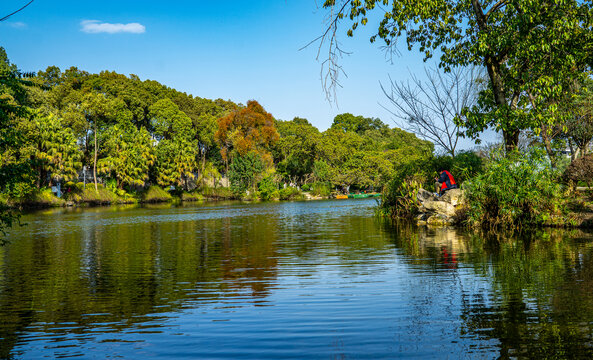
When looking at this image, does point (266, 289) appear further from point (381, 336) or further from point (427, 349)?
point (427, 349)

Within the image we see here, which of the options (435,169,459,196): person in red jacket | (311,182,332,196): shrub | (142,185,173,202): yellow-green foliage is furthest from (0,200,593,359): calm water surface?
(311,182,332,196): shrub

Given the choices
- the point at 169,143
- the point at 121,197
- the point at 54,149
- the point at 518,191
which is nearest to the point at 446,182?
the point at 518,191

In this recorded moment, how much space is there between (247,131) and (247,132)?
20 centimetres

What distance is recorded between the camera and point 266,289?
7.55 metres

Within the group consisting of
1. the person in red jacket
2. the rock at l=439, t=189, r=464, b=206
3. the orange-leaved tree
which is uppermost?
the orange-leaved tree

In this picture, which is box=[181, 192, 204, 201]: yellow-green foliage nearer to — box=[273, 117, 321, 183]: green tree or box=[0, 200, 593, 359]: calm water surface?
box=[273, 117, 321, 183]: green tree

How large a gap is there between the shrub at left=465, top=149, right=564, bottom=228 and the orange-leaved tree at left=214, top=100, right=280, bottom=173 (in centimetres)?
5111

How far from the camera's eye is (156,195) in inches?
2419

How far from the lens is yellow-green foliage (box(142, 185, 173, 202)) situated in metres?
60.3

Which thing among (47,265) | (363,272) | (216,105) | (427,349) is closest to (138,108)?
(216,105)

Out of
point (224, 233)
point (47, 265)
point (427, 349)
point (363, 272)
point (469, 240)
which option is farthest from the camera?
point (224, 233)

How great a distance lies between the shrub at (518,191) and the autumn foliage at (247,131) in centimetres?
5111

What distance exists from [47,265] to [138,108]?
58.6m

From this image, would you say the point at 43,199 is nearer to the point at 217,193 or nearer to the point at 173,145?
the point at 173,145
